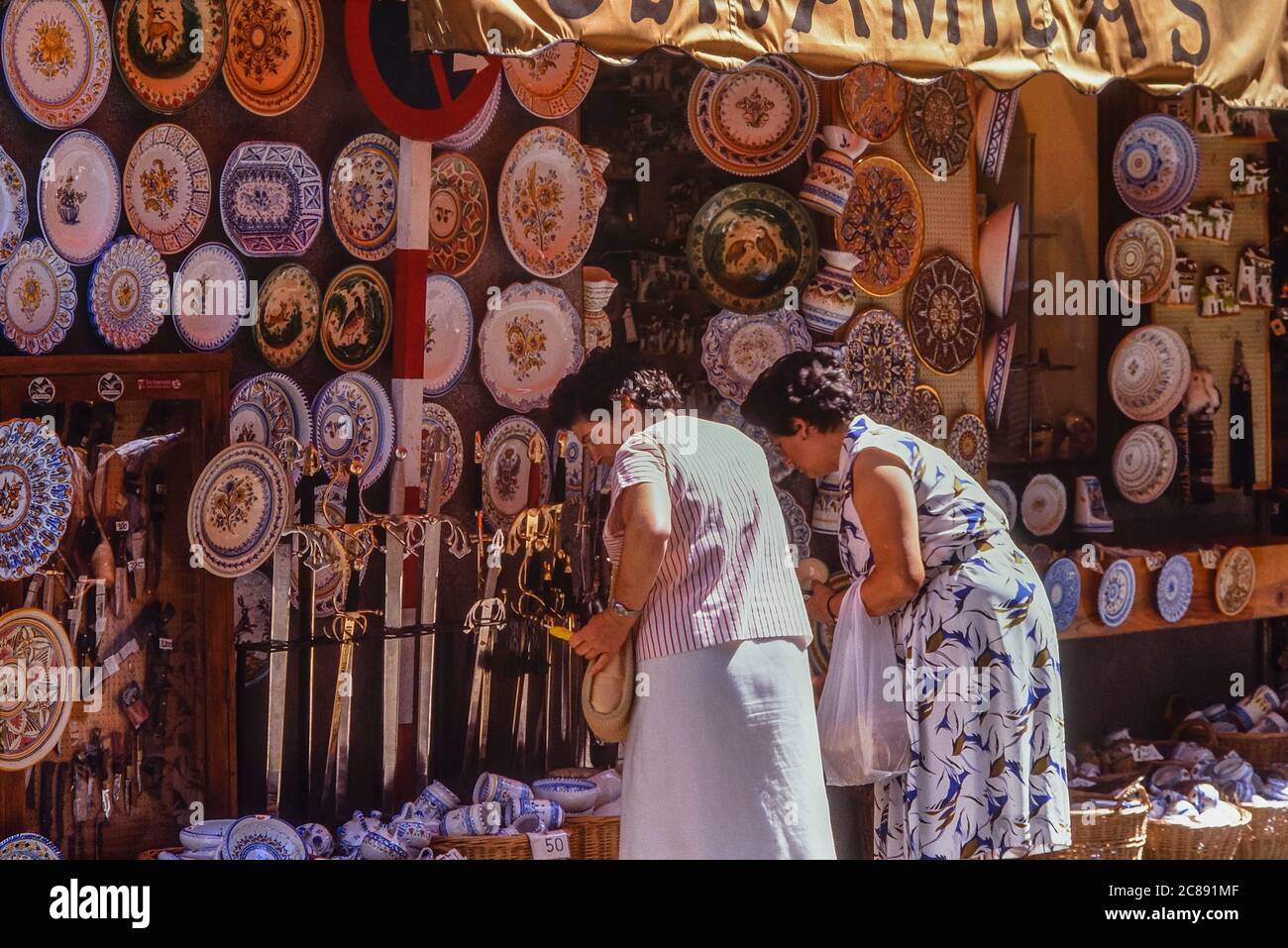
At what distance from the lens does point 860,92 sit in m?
5.13

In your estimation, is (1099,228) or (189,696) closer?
(189,696)

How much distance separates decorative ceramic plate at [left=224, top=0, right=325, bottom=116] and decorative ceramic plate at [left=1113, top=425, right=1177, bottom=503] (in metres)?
3.17

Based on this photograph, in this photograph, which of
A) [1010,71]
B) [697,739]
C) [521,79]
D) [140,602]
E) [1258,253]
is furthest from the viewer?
[1258,253]

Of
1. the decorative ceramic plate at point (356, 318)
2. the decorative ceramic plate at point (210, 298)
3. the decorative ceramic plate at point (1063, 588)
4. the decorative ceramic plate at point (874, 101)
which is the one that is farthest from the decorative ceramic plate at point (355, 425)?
the decorative ceramic plate at point (1063, 588)

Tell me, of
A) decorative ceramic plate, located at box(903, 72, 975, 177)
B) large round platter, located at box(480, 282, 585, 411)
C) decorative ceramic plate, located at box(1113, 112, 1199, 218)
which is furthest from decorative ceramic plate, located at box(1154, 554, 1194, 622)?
large round platter, located at box(480, 282, 585, 411)

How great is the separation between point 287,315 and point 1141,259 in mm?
3170

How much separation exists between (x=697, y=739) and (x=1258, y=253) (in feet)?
12.4

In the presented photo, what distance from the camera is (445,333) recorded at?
14.8ft

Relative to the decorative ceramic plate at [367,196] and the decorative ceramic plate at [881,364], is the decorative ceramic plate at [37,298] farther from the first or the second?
the decorative ceramic plate at [881,364]

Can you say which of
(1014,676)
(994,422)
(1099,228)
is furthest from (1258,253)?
(1014,676)

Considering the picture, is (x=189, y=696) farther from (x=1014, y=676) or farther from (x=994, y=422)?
(x=994, y=422)

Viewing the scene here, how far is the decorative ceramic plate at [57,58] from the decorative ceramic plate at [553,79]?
117cm

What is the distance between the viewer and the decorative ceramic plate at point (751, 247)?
4988 mm
